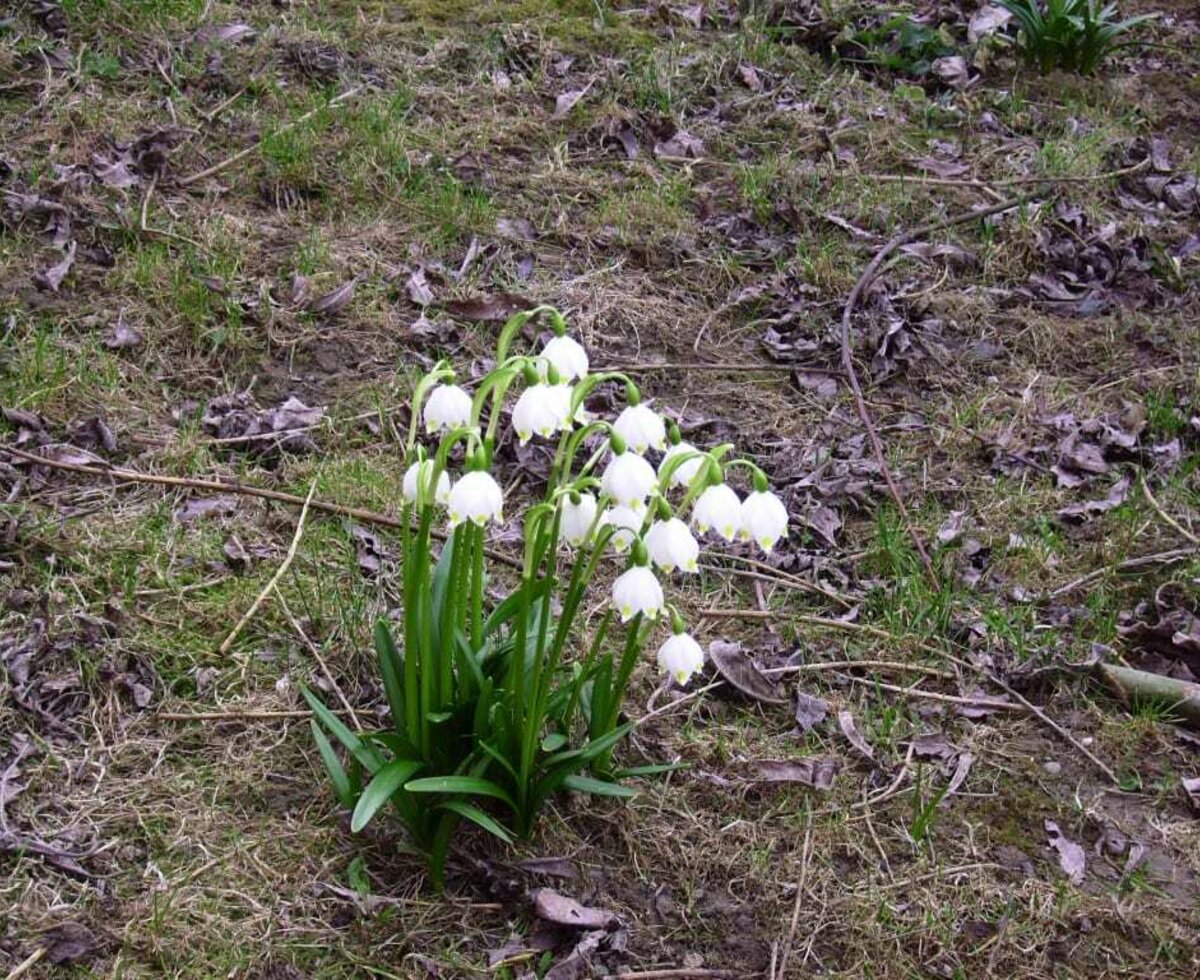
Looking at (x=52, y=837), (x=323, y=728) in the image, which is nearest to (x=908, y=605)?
(x=323, y=728)

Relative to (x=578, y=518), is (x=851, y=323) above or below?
below

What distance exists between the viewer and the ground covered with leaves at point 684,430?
7.66ft

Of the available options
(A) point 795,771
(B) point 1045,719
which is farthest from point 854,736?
(B) point 1045,719

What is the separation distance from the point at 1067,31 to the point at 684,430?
2.69m

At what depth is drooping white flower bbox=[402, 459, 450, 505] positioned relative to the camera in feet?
6.64

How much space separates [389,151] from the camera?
14.3 feet

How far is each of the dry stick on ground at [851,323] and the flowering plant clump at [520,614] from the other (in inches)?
39.7

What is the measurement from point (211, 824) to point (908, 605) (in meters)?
1.53

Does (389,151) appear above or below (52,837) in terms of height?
above

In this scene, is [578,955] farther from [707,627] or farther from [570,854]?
[707,627]

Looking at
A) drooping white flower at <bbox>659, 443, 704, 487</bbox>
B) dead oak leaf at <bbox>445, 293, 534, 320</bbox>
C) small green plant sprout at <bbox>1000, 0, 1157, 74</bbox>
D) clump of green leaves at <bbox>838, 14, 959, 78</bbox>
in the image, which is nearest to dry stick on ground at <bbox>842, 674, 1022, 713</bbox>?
drooping white flower at <bbox>659, 443, 704, 487</bbox>

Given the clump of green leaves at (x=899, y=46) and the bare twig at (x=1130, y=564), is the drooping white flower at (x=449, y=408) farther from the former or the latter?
the clump of green leaves at (x=899, y=46)

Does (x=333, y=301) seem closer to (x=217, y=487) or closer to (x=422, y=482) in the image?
(x=217, y=487)

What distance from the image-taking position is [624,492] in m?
1.95
